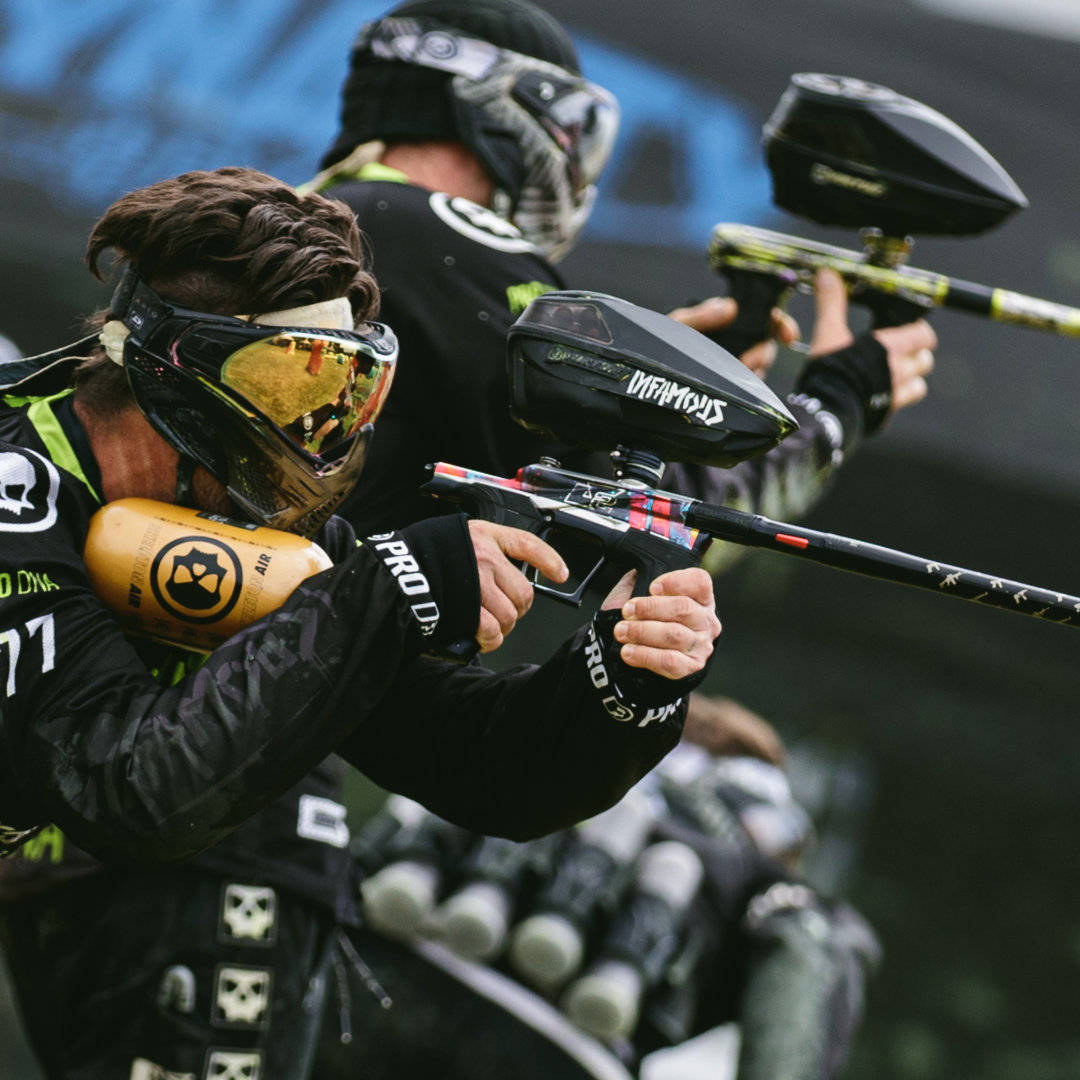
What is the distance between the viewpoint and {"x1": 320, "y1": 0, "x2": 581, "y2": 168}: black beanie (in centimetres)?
289

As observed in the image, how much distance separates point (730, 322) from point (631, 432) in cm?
142

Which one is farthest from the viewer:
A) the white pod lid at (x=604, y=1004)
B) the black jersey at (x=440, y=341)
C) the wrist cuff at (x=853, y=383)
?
the white pod lid at (x=604, y=1004)

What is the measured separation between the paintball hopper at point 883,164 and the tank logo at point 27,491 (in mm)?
1904

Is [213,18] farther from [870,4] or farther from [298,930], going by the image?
[298,930]

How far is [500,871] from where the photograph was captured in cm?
403

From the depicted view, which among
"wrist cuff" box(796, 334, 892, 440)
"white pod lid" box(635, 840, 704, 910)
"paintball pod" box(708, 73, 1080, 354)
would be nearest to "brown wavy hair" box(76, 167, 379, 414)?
"wrist cuff" box(796, 334, 892, 440)

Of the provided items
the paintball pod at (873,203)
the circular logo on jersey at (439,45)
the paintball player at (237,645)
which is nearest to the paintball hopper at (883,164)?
the paintball pod at (873,203)

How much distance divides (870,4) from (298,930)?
13.3 feet

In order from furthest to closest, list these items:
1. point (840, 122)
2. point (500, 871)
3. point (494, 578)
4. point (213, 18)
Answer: point (213, 18)
point (500, 871)
point (840, 122)
point (494, 578)

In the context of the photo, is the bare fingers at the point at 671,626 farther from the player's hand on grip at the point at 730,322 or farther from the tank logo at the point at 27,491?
the player's hand on grip at the point at 730,322

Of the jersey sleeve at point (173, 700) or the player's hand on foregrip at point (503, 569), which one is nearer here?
the jersey sleeve at point (173, 700)

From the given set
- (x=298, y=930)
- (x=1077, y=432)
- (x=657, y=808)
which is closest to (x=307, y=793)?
(x=298, y=930)

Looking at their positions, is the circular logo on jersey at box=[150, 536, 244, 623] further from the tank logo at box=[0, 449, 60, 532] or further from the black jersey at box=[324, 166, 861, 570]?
the black jersey at box=[324, 166, 861, 570]

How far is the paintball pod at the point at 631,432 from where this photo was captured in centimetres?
185
